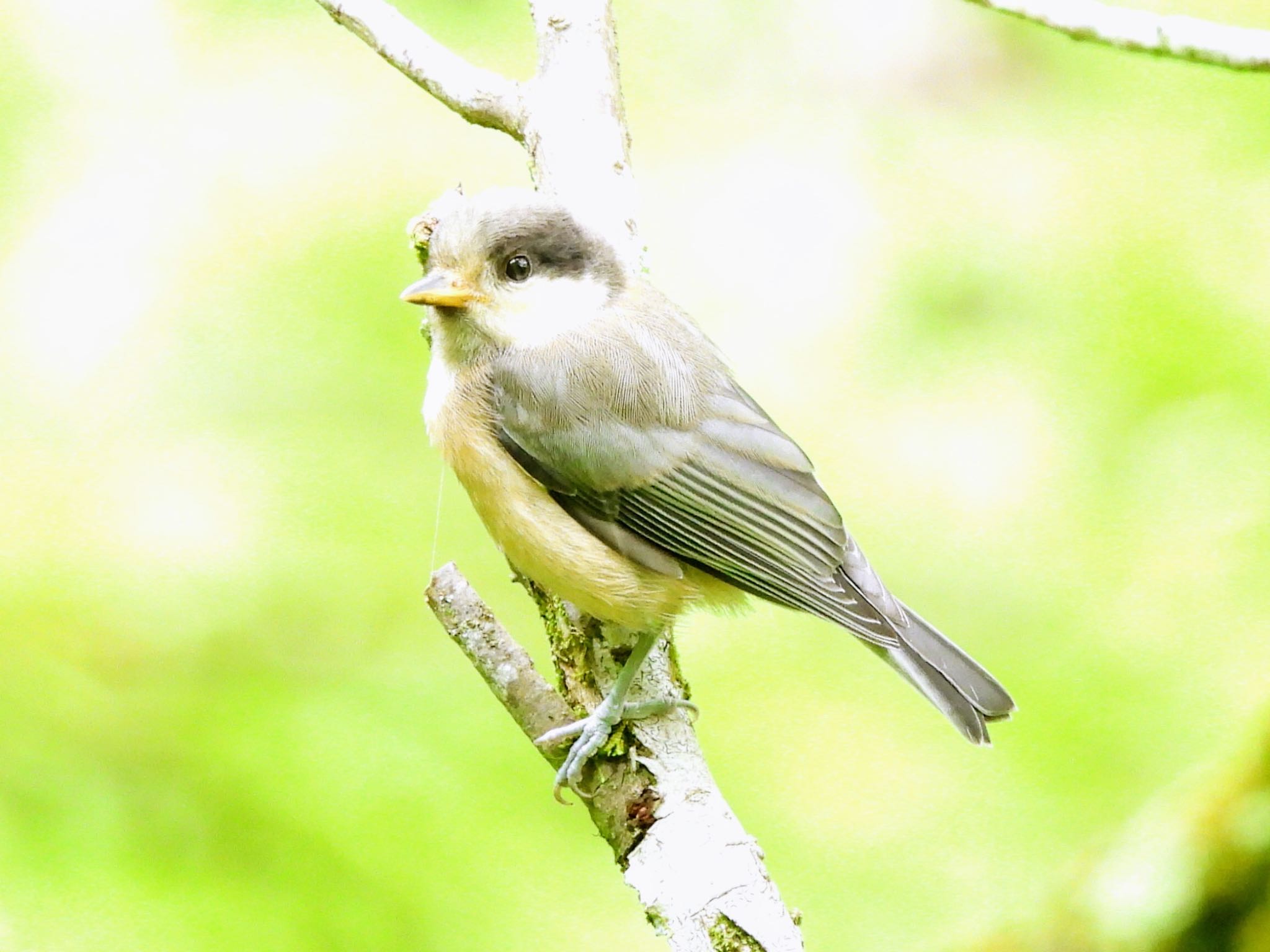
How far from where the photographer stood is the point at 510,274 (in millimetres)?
2854

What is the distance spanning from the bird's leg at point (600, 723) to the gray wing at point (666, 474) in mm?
266

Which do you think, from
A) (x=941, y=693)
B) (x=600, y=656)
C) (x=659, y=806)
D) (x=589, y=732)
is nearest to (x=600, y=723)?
(x=589, y=732)

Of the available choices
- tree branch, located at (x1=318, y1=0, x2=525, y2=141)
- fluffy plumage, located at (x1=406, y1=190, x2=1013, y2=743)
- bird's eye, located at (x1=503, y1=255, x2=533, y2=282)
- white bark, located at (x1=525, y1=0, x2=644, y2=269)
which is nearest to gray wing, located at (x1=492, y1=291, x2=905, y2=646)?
fluffy plumage, located at (x1=406, y1=190, x2=1013, y2=743)

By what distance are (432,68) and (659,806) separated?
1828 mm

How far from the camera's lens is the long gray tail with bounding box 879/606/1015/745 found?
2.74m

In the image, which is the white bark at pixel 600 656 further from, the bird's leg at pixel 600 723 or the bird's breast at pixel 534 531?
the bird's breast at pixel 534 531

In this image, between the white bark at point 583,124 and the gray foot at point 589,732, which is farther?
the white bark at point 583,124

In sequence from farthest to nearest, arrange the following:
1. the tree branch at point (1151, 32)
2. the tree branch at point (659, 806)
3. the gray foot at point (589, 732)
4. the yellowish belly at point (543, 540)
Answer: the yellowish belly at point (543, 540), the gray foot at point (589, 732), the tree branch at point (659, 806), the tree branch at point (1151, 32)

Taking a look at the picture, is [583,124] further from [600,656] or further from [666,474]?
[600,656]

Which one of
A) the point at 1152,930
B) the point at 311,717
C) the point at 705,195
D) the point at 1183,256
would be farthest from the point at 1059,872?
the point at 705,195

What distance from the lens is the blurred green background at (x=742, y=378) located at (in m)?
3.36

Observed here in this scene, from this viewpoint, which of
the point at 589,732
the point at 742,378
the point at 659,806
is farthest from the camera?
the point at 742,378

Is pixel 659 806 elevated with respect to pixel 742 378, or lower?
lower

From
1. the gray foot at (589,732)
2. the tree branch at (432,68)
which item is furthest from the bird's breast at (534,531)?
the tree branch at (432,68)
